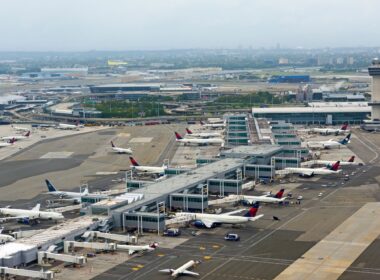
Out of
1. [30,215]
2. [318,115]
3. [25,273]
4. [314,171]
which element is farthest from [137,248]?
[318,115]

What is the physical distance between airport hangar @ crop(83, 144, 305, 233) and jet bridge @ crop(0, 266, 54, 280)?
45.5 feet

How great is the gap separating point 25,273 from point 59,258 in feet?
13.9

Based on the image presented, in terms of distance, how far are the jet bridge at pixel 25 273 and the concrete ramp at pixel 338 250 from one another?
16679mm

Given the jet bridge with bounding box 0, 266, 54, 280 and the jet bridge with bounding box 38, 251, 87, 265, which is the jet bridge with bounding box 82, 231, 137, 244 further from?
the jet bridge with bounding box 0, 266, 54, 280

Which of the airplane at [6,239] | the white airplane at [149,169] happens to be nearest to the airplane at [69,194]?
the white airplane at [149,169]

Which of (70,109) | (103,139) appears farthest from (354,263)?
(70,109)

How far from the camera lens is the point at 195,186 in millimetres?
76000

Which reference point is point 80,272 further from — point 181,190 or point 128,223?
point 181,190

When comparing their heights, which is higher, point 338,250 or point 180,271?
point 180,271

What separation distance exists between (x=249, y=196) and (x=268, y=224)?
10.5 meters

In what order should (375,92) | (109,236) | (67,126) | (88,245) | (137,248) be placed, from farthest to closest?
1. (67,126)
2. (375,92)
3. (109,236)
4. (88,245)
5. (137,248)

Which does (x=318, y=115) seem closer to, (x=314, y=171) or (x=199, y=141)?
(x=199, y=141)

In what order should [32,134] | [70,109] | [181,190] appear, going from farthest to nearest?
1. [70,109]
2. [32,134]
3. [181,190]

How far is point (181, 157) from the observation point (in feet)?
361
